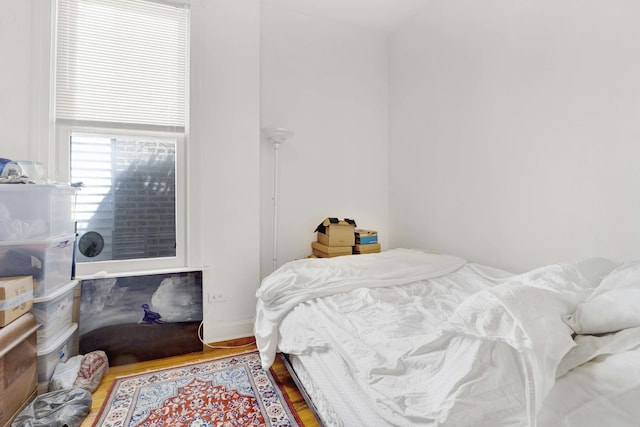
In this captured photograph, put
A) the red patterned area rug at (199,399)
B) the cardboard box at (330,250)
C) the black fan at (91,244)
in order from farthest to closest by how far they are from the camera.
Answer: the cardboard box at (330,250) → the black fan at (91,244) → the red patterned area rug at (199,399)

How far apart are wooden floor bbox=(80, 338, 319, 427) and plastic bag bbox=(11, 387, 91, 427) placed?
0.06 m

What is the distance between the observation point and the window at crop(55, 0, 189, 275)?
82.7 inches

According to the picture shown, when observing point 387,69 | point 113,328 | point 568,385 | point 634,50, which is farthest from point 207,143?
point 634,50

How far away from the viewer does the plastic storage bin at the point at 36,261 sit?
1581 millimetres

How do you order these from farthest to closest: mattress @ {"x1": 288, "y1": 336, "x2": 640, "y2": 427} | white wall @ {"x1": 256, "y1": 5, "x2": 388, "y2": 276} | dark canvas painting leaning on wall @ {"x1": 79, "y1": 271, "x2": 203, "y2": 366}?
white wall @ {"x1": 256, "y1": 5, "x2": 388, "y2": 276} → dark canvas painting leaning on wall @ {"x1": 79, "y1": 271, "x2": 203, "y2": 366} → mattress @ {"x1": 288, "y1": 336, "x2": 640, "y2": 427}

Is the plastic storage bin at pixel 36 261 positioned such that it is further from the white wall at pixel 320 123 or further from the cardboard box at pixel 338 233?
the cardboard box at pixel 338 233

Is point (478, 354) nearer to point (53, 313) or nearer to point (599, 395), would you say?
point (599, 395)

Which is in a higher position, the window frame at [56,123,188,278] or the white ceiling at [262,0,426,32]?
the white ceiling at [262,0,426,32]

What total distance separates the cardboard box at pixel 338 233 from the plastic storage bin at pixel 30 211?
6.12 ft

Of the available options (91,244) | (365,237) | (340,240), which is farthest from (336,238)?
(91,244)

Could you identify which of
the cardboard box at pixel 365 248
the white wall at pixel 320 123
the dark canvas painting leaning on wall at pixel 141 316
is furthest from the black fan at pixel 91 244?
the cardboard box at pixel 365 248

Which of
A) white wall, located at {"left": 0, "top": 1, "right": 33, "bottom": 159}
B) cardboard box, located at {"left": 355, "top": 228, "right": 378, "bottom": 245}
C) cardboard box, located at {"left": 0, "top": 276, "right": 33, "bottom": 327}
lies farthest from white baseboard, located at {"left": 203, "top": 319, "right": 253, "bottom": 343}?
white wall, located at {"left": 0, "top": 1, "right": 33, "bottom": 159}

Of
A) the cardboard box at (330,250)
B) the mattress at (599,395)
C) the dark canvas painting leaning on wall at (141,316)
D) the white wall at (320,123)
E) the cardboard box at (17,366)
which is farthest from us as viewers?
the white wall at (320,123)

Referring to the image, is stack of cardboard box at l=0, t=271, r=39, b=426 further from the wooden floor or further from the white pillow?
the white pillow
